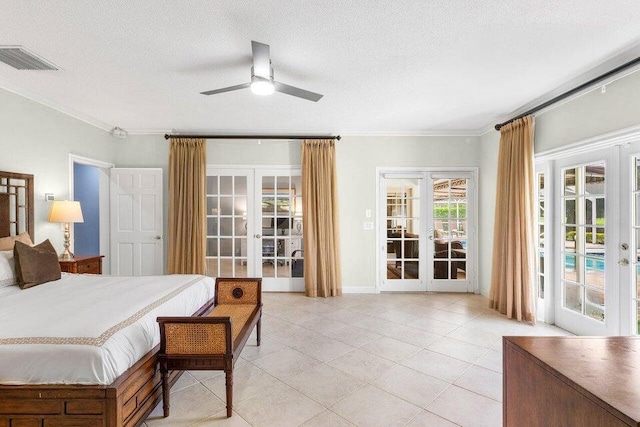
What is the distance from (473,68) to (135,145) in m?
4.83

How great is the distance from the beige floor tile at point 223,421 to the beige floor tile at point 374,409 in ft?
1.99

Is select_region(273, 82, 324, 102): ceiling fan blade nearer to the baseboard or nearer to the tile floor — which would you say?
the tile floor

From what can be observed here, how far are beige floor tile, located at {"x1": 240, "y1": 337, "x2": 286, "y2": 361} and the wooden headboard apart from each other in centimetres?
271

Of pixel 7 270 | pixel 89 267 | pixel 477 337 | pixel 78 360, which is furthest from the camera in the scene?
pixel 89 267

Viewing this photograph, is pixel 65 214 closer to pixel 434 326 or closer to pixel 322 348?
pixel 322 348

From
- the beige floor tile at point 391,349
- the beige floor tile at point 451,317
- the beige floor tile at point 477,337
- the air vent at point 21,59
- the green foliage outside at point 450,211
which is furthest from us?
the green foliage outside at point 450,211

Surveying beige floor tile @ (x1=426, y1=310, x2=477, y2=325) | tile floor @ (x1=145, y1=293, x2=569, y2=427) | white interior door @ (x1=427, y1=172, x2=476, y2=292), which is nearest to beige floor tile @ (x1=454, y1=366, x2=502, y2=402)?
tile floor @ (x1=145, y1=293, x2=569, y2=427)

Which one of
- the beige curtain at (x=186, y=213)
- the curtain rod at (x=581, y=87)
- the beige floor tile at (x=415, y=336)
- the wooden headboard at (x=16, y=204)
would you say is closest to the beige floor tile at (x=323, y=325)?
the beige floor tile at (x=415, y=336)

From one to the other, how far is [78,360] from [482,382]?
269 centimetres

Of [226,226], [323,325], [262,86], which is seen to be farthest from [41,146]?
[323,325]

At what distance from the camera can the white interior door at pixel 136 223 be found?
15.5 ft

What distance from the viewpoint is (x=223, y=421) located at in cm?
193

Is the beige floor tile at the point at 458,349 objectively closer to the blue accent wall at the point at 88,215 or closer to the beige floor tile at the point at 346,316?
the beige floor tile at the point at 346,316

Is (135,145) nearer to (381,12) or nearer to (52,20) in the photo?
(52,20)
